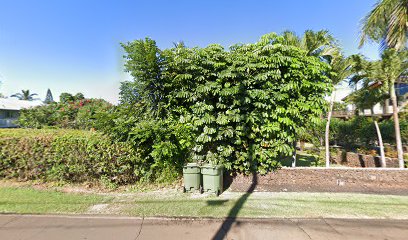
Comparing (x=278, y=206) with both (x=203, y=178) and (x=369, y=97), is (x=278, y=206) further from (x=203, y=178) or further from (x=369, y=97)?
(x=369, y=97)

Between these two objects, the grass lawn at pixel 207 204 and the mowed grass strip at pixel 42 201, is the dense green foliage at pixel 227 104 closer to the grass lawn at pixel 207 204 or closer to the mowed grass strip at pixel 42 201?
the grass lawn at pixel 207 204

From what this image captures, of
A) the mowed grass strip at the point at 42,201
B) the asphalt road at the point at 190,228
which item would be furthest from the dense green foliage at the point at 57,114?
→ the asphalt road at the point at 190,228

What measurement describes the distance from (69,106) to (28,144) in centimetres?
794

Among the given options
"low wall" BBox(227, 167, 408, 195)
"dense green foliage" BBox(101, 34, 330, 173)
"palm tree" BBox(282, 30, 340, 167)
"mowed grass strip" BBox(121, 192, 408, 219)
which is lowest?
"mowed grass strip" BBox(121, 192, 408, 219)

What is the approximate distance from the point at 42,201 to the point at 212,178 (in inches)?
167

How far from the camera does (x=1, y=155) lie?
6340mm

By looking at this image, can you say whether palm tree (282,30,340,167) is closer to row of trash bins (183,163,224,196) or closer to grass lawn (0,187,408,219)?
grass lawn (0,187,408,219)

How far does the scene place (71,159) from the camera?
20.2 ft

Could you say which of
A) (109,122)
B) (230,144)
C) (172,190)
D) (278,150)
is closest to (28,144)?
(109,122)

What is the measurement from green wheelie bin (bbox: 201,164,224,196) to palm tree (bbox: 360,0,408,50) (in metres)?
7.93

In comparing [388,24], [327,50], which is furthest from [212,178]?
[388,24]

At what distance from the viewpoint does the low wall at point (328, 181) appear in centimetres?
594

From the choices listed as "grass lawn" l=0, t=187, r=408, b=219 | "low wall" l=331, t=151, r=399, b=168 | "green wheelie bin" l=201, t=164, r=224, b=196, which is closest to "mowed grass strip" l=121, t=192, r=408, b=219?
"grass lawn" l=0, t=187, r=408, b=219

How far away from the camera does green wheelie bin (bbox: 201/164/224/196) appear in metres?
5.73
